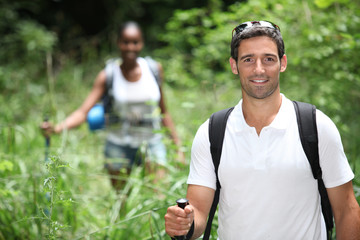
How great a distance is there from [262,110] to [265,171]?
0.31 metres

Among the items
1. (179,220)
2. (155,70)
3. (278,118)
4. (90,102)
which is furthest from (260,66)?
(90,102)

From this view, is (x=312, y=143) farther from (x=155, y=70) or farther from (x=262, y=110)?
(x=155, y=70)

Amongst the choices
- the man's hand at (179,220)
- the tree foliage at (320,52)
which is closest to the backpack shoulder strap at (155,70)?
the tree foliage at (320,52)

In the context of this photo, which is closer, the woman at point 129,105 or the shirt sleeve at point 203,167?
the shirt sleeve at point 203,167

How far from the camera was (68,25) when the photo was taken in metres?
10.9

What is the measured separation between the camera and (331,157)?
1.67m

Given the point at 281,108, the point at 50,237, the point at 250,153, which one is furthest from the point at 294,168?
the point at 50,237

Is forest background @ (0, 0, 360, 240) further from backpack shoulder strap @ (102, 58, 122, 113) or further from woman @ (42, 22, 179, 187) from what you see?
backpack shoulder strap @ (102, 58, 122, 113)

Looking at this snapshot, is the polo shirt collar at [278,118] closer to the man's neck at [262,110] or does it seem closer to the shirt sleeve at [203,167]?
the man's neck at [262,110]

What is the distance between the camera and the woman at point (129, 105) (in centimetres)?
377

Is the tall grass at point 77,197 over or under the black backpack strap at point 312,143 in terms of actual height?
under

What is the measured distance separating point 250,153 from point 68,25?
33.6 ft

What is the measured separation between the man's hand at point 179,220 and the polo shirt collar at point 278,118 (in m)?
0.47

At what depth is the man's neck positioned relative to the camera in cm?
182
